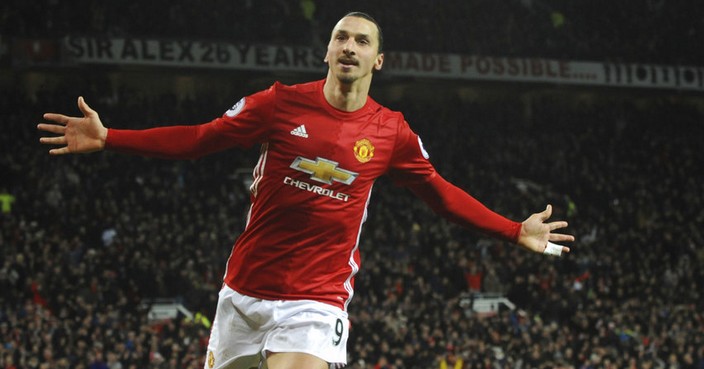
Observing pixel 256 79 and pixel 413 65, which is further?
pixel 256 79

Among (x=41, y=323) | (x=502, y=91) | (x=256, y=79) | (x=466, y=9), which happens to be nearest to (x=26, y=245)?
(x=41, y=323)

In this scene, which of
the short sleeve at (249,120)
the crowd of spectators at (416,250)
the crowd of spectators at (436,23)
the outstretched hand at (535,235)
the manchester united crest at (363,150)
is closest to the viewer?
the short sleeve at (249,120)

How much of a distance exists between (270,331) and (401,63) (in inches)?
911

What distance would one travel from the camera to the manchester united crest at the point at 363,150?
4.98 metres

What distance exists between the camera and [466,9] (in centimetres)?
3028

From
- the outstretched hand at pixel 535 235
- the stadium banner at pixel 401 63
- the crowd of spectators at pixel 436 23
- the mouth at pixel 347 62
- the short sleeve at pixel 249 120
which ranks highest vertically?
the crowd of spectators at pixel 436 23

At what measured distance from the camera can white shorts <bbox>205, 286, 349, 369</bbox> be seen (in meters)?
4.84

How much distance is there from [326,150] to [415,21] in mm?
24649

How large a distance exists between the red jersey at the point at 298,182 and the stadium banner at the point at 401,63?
68.9 feet

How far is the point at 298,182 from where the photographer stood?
16.1 ft

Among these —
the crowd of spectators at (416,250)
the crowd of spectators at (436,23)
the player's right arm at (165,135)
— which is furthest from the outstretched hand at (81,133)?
the crowd of spectators at (436,23)

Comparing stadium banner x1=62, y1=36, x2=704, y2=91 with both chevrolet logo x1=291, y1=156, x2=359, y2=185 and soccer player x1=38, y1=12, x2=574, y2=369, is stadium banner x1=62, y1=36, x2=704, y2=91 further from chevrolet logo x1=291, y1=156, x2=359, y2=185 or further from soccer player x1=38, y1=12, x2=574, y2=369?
chevrolet logo x1=291, y1=156, x2=359, y2=185

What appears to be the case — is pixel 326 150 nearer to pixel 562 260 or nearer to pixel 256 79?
pixel 562 260

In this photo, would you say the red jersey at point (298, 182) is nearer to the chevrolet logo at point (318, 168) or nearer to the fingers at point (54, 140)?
the chevrolet logo at point (318, 168)
